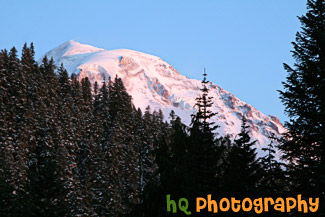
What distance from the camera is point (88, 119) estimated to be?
8188 centimetres

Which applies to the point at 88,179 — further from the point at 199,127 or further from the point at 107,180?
the point at 199,127

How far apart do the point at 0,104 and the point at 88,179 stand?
20701mm

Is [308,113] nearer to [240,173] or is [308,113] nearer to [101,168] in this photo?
[240,173]

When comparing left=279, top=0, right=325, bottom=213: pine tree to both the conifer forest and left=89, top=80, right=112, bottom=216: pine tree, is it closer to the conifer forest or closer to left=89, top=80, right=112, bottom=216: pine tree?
the conifer forest

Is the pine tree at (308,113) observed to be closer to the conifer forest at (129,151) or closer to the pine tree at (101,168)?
the conifer forest at (129,151)

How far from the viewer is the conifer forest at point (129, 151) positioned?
16.6 meters

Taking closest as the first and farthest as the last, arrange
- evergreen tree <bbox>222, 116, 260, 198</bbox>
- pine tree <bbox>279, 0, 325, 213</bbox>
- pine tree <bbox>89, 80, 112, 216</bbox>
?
pine tree <bbox>279, 0, 325, 213</bbox> → evergreen tree <bbox>222, 116, 260, 198</bbox> → pine tree <bbox>89, 80, 112, 216</bbox>

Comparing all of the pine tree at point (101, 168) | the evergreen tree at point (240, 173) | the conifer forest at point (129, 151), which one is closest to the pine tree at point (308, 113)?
the conifer forest at point (129, 151)

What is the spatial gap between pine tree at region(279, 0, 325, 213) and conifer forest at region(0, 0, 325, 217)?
0.04m

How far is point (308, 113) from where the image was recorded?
1627 centimetres

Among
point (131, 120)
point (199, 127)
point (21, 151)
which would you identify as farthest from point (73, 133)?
point (199, 127)

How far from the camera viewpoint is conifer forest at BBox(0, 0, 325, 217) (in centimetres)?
1658

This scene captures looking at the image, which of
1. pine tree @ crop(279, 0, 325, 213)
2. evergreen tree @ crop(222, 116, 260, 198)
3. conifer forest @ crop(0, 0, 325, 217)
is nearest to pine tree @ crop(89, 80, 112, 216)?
conifer forest @ crop(0, 0, 325, 217)

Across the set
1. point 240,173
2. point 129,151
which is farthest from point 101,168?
point 240,173
